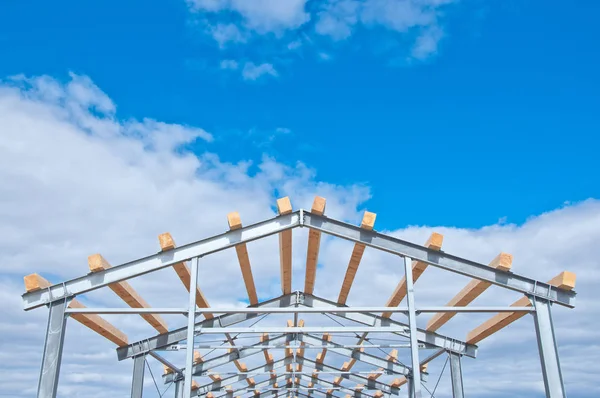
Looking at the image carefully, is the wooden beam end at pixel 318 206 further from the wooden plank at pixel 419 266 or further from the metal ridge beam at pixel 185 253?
the wooden plank at pixel 419 266

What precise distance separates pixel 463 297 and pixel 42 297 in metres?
6.55

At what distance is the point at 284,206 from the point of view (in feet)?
27.0

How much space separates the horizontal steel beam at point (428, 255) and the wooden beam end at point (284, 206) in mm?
258

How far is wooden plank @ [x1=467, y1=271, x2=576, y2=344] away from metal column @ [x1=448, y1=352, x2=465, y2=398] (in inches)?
20.8

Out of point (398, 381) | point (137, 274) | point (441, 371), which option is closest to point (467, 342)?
point (441, 371)

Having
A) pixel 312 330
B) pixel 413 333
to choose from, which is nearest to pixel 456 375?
pixel 413 333

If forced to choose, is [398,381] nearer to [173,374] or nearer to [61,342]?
[173,374]

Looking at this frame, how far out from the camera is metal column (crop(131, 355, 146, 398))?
1167 centimetres

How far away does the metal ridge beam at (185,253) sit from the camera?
815cm

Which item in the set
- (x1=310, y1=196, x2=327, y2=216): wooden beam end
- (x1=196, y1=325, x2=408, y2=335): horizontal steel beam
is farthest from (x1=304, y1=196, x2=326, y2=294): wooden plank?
(x1=196, y1=325, x2=408, y2=335): horizontal steel beam

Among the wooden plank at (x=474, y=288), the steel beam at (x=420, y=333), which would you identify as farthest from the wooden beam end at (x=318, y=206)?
the steel beam at (x=420, y=333)

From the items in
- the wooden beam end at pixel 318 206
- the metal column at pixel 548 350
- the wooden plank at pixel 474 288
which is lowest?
the metal column at pixel 548 350

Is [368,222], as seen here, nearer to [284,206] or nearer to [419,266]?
[419,266]

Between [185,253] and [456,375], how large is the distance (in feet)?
23.5
